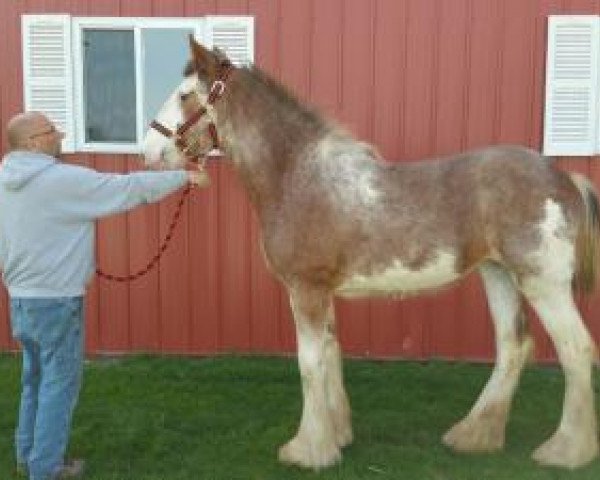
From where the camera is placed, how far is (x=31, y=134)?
12.2ft

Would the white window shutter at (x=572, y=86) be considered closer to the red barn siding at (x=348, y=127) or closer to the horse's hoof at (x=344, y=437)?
the red barn siding at (x=348, y=127)

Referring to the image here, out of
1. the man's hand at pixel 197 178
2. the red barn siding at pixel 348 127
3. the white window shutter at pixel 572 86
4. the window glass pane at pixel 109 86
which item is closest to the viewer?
the man's hand at pixel 197 178

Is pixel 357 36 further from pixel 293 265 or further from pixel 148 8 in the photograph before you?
pixel 293 265

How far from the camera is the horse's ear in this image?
13.3 ft

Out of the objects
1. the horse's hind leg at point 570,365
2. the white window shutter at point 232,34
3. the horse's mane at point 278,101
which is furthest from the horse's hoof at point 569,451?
the white window shutter at point 232,34

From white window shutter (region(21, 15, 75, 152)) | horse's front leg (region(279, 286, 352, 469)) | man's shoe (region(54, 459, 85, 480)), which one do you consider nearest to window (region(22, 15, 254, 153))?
white window shutter (region(21, 15, 75, 152))

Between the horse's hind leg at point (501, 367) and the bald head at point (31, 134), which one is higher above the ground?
the bald head at point (31, 134)

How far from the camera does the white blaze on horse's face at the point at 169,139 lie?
13.7 feet

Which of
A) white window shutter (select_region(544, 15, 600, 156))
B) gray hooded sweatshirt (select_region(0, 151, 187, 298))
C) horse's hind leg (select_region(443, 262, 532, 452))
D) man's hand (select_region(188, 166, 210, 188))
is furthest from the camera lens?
white window shutter (select_region(544, 15, 600, 156))

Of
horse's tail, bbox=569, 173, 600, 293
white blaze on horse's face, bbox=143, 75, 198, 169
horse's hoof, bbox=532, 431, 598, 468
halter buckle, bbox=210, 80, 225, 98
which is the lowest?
horse's hoof, bbox=532, 431, 598, 468

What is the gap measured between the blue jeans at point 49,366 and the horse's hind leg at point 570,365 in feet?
7.55

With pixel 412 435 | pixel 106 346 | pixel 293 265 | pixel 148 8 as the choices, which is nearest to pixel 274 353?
pixel 106 346

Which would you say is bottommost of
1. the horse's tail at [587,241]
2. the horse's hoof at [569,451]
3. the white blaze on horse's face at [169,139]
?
the horse's hoof at [569,451]

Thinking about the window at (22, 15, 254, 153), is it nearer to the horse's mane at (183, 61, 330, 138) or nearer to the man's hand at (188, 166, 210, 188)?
the horse's mane at (183, 61, 330, 138)
